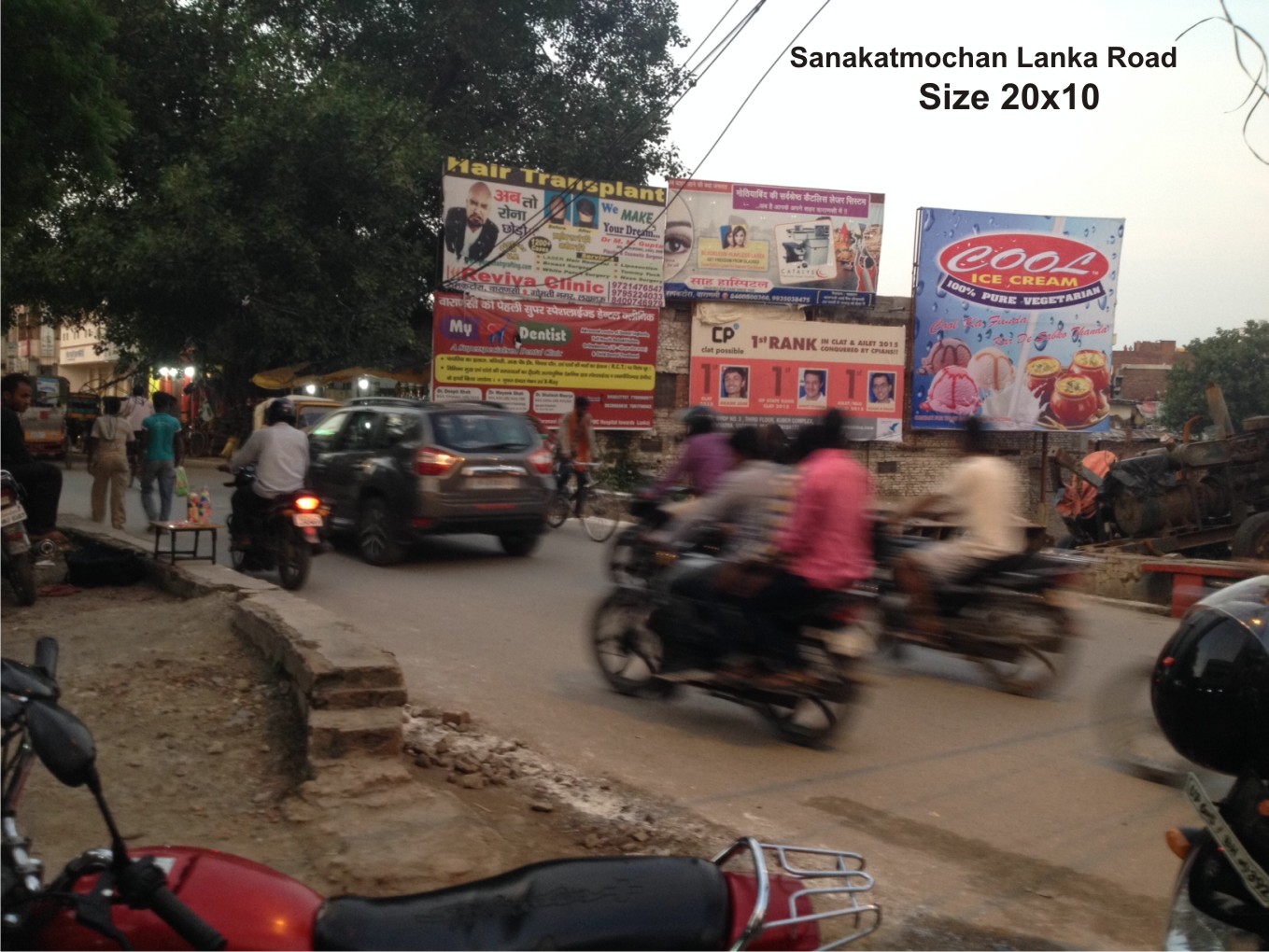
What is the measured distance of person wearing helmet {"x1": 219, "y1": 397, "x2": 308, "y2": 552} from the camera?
9.43 meters

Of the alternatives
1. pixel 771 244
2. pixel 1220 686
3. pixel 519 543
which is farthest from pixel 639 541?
pixel 771 244

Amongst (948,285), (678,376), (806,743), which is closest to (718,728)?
(806,743)

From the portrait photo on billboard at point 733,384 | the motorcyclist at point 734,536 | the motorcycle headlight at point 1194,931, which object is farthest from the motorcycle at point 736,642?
the portrait photo on billboard at point 733,384

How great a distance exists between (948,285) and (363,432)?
1776 cm

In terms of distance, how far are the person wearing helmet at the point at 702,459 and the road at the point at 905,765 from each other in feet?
4.47

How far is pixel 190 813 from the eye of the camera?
14.2 feet

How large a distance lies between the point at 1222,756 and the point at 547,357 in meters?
21.3

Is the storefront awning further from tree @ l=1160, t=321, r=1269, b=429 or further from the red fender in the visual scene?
tree @ l=1160, t=321, r=1269, b=429

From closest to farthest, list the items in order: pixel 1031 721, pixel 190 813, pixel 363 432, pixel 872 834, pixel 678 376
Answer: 1. pixel 190 813
2. pixel 872 834
3. pixel 1031 721
4. pixel 363 432
5. pixel 678 376

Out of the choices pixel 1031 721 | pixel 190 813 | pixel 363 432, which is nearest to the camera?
pixel 190 813

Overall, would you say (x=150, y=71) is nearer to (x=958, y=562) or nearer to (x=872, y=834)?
(x=958, y=562)

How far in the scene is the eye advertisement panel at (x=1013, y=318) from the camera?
85.1 feet

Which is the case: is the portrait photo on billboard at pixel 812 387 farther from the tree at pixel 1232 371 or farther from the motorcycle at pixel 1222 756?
the motorcycle at pixel 1222 756

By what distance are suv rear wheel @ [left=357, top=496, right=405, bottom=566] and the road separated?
1.88 m
